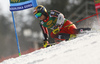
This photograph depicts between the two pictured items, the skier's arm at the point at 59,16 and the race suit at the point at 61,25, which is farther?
the race suit at the point at 61,25

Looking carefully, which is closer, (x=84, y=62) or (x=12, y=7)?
(x=84, y=62)

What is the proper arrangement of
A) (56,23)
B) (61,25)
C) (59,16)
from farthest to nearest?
(61,25) → (56,23) → (59,16)

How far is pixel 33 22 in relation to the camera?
95.8 ft

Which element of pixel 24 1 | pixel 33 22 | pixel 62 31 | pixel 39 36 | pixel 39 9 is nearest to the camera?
pixel 39 9

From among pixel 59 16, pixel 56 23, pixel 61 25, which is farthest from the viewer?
pixel 61 25

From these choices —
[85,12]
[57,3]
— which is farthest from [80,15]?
[57,3]

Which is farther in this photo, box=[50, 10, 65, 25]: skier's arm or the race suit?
the race suit

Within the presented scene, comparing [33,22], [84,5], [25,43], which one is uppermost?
[84,5]

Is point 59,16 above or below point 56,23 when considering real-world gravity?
above

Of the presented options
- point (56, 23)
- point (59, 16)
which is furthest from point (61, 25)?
point (59, 16)

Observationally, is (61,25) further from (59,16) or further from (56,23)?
(59,16)

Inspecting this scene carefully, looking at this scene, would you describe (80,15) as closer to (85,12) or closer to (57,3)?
(85,12)

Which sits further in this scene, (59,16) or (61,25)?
(61,25)

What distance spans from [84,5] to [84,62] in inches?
687
